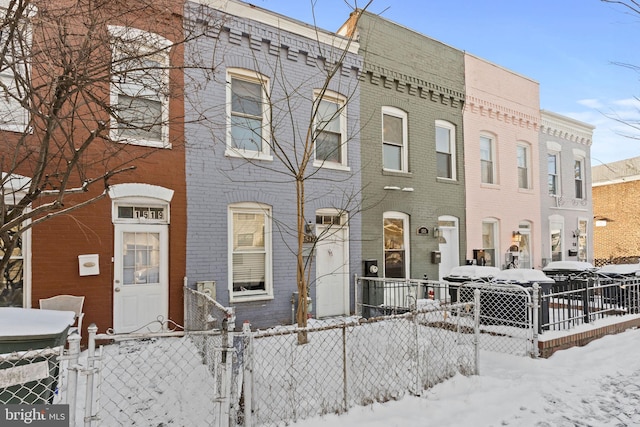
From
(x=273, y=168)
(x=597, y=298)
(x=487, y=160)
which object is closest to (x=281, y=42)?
(x=273, y=168)

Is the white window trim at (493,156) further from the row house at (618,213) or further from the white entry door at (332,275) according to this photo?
the row house at (618,213)

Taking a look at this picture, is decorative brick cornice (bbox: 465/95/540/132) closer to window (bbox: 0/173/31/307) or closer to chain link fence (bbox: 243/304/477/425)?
chain link fence (bbox: 243/304/477/425)

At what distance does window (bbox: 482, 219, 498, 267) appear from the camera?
12.6m

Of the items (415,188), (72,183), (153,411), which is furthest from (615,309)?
(72,183)

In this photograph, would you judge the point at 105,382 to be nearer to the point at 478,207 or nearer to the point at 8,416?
the point at 8,416

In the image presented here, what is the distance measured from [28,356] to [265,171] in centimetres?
610

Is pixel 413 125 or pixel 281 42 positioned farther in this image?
pixel 413 125

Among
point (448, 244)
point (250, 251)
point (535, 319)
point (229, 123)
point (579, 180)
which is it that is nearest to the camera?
point (535, 319)

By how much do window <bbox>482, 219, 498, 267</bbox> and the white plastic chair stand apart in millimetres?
10693

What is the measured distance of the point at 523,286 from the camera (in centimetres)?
717

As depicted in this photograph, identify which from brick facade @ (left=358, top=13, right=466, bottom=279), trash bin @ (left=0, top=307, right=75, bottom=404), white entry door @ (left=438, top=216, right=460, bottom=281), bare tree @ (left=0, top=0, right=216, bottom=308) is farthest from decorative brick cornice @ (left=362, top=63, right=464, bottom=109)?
trash bin @ (left=0, top=307, right=75, bottom=404)

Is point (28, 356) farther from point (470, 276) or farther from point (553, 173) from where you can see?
point (553, 173)

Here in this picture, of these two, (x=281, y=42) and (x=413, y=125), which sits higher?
(x=281, y=42)

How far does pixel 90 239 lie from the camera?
6.82 m
